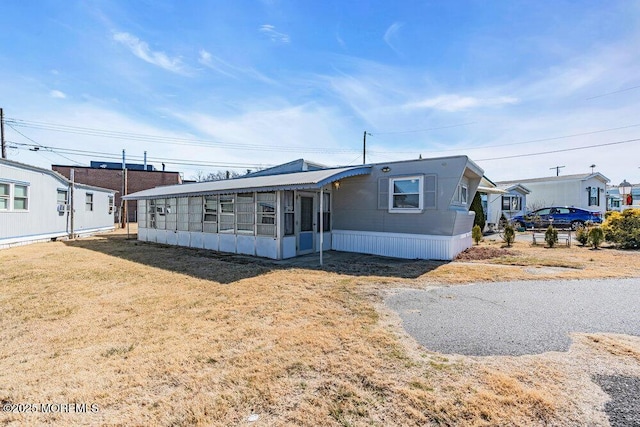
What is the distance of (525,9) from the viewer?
8.94 m

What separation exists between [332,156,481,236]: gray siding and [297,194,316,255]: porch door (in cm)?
119

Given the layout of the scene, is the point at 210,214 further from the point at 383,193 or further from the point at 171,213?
the point at 383,193

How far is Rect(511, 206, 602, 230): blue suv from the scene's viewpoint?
2008 centimetres

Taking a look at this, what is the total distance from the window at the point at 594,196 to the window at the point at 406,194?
26.5 meters

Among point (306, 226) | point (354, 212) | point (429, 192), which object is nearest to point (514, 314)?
point (429, 192)

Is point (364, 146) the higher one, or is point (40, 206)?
point (364, 146)

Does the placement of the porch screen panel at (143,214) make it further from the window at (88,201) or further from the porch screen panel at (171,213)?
the window at (88,201)

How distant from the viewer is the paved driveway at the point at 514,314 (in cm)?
385

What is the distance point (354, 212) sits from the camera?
38.1 feet

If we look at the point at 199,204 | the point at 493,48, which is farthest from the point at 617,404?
the point at 199,204

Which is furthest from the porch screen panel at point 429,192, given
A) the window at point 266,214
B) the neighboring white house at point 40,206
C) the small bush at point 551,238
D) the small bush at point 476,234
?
the neighboring white house at point 40,206

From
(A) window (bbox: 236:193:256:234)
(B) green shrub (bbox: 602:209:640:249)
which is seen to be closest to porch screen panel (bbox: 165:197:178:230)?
(A) window (bbox: 236:193:256:234)

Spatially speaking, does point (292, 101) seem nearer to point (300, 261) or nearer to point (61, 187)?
point (300, 261)

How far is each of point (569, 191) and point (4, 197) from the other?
126 feet
